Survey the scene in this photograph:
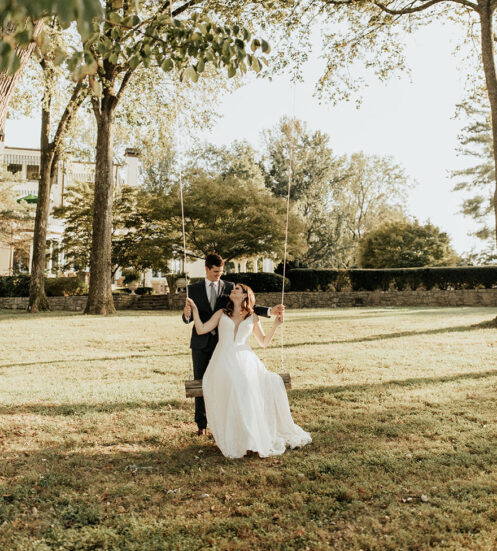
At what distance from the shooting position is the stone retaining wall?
25.0 metres

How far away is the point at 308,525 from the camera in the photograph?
339 centimetres

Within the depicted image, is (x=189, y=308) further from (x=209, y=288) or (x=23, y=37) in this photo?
(x=23, y=37)

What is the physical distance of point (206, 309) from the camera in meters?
5.41

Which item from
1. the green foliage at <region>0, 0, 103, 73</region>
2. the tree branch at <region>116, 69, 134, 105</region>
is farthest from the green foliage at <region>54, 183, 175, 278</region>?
the green foliage at <region>0, 0, 103, 73</region>

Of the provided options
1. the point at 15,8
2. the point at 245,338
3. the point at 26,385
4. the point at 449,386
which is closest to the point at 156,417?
the point at 245,338

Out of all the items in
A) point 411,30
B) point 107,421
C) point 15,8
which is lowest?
point 107,421

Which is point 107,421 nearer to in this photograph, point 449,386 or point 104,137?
point 449,386

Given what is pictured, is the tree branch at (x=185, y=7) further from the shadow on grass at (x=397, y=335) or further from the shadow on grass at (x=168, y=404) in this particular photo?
the shadow on grass at (x=168, y=404)

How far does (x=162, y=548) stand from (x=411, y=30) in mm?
17082

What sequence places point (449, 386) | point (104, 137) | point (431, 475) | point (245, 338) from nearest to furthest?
point (431, 475) < point (245, 338) < point (449, 386) < point (104, 137)

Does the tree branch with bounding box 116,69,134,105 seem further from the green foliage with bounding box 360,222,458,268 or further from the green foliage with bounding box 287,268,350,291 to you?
the green foliage with bounding box 360,222,458,268

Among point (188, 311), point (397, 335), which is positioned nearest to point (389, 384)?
point (188, 311)

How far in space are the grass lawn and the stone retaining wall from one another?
1574cm

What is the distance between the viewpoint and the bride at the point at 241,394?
4.71 meters
